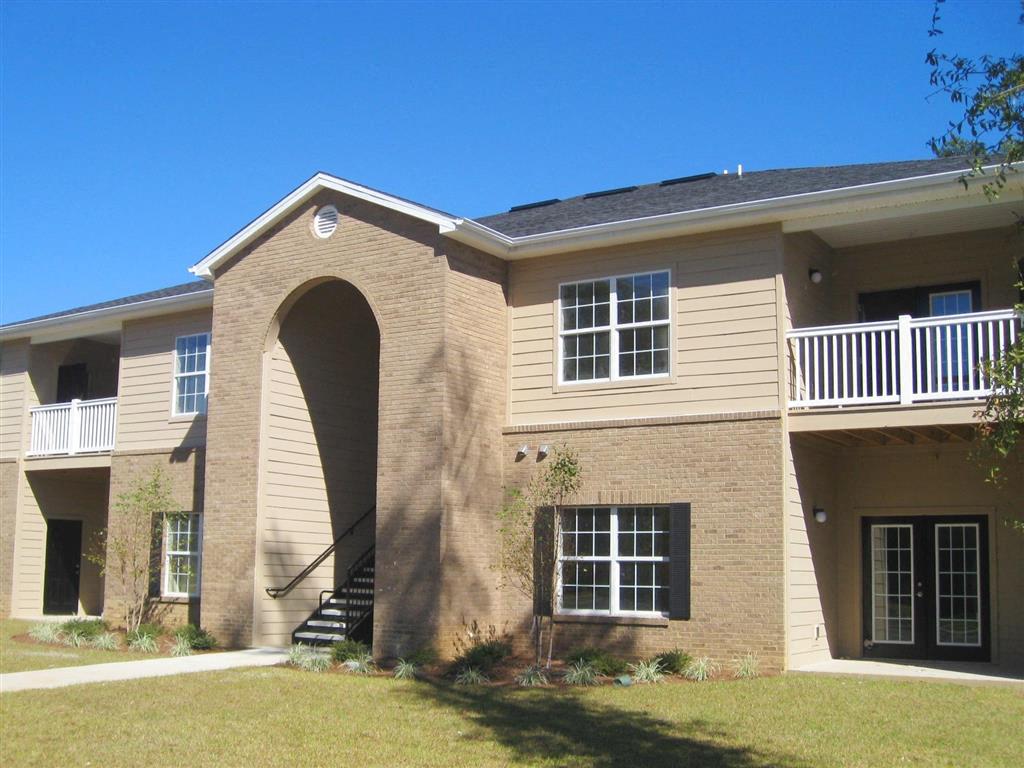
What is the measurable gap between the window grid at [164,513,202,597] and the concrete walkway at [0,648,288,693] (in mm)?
3388

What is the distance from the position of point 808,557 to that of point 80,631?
12.2 m

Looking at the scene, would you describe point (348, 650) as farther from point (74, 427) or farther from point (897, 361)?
point (74, 427)

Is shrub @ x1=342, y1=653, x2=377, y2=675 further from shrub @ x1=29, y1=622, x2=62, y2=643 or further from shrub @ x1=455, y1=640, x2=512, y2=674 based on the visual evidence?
shrub @ x1=29, y1=622, x2=62, y2=643

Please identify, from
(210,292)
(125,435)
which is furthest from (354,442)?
(125,435)

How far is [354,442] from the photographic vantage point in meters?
21.1

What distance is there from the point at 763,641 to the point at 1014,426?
8.18m

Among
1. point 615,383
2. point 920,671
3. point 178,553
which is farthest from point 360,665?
point 920,671

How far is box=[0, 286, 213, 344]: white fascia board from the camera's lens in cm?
2192

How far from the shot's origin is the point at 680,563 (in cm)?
1585

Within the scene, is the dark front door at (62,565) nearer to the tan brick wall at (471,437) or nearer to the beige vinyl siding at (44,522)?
the beige vinyl siding at (44,522)

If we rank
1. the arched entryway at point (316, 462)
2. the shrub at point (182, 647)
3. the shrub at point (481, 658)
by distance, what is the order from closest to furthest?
the shrub at point (481, 658) < the shrub at point (182, 647) < the arched entryway at point (316, 462)

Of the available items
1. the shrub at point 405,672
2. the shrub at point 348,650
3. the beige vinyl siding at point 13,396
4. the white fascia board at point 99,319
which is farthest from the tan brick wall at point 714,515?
the beige vinyl siding at point 13,396

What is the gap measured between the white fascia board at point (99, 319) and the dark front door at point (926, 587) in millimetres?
12525

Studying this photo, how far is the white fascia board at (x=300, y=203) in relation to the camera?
17219mm
